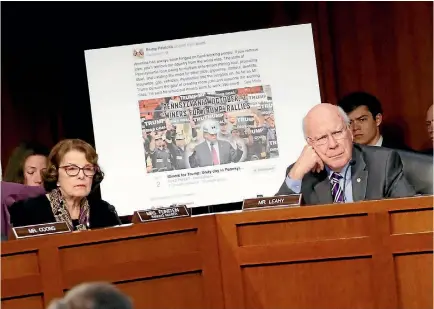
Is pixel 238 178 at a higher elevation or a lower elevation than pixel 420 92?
lower

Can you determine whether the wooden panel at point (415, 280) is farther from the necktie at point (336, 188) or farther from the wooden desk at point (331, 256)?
the necktie at point (336, 188)

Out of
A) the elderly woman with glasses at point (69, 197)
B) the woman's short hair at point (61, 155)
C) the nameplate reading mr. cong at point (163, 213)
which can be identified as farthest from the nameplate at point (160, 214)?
the woman's short hair at point (61, 155)

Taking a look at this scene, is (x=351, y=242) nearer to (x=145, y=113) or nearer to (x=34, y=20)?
(x=145, y=113)

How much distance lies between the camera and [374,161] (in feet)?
12.2

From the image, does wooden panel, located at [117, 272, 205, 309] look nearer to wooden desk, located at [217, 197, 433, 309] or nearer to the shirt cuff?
wooden desk, located at [217, 197, 433, 309]

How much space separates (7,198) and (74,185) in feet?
1.29

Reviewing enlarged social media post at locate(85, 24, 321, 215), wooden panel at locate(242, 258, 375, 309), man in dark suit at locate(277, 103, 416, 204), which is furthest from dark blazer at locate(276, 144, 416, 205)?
enlarged social media post at locate(85, 24, 321, 215)

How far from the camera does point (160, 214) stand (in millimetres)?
3293

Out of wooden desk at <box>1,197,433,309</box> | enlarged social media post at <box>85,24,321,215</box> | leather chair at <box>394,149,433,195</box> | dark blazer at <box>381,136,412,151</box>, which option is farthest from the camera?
dark blazer at <box>381,136,412,151</box>

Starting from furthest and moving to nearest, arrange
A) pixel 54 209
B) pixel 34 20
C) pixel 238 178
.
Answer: pixel 34 20
pixel 238 178
pixel 54 209

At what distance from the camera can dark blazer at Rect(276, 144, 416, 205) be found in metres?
3.65

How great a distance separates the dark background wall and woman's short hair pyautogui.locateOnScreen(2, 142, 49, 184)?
0.41 meters

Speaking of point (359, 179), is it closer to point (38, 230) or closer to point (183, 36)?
point (38, 230)

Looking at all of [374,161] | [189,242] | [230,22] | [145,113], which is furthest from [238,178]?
[189,242]
